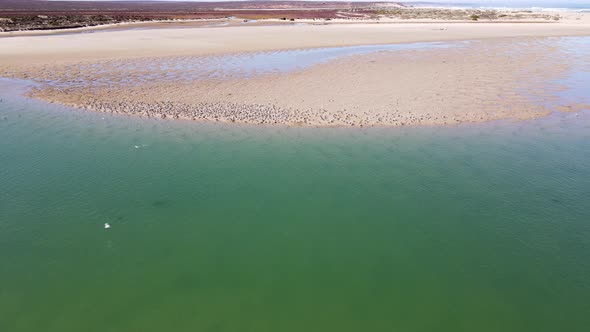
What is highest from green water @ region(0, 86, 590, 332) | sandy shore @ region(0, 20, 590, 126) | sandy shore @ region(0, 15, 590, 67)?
sandy shore @ region(0, 15, 590, 67)

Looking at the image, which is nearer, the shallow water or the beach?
the beach

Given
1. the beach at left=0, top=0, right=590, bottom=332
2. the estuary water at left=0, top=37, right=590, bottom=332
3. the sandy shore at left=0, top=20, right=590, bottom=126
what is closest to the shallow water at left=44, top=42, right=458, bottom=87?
the sandy shore at left=0, top=20, right=590, bottom=126

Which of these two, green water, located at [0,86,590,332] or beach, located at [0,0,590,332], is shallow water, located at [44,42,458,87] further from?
green water, located at [0,86,590,332]

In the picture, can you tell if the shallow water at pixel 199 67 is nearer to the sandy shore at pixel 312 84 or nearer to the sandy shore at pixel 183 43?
the sandy shore at pixel 312 84

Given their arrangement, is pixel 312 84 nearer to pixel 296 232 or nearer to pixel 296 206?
pixel 296 206

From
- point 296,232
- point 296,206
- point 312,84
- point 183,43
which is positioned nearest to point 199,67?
point 312,84

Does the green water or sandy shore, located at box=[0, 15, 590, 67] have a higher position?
sandy shore, located at box=[0, 15, 590, 67]

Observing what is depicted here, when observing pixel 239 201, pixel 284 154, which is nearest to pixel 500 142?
pixel 284 154
